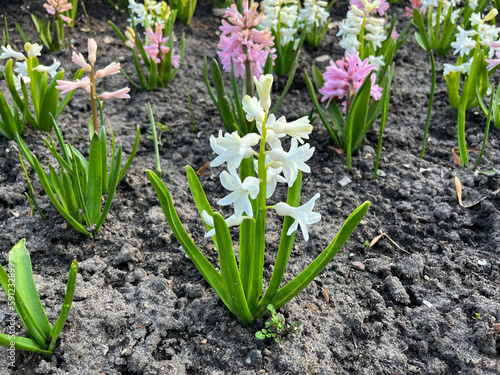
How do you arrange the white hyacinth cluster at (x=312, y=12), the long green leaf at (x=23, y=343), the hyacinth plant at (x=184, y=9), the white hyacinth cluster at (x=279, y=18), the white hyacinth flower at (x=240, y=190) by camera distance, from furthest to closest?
the hyacinth plant at (x=184, y=9)
the white hyacinth cluster at (x=312, y=12)
the white hyacinth cluster at (x=279, y=18)
the long green leaf at (x=23, y=343)
the white hyacinth flower at (x=240, y=190)

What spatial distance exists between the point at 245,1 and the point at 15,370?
2041 millimetres

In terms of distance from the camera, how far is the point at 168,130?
2889mm

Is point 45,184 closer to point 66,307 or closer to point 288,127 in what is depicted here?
point 66,307

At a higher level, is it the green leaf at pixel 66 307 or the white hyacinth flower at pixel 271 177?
the white hyacinth flower at pixel 271 177

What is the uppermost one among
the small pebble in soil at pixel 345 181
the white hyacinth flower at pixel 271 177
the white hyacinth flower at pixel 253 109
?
the white hyacinth flower at pixel 253 109

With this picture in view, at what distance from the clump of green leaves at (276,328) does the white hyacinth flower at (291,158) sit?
54 cm

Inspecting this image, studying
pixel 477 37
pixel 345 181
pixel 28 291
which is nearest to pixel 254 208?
pixel 28 291

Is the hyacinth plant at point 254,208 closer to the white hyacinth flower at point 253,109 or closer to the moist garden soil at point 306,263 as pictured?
the white hyacinth flower at point 253,109

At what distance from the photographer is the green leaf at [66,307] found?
1286 mm

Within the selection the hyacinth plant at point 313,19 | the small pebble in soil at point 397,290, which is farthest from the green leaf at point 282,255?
the hyacinth plant at point 313,19

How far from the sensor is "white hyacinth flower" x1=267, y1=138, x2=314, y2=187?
47.6 inches

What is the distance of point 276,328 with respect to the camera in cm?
158

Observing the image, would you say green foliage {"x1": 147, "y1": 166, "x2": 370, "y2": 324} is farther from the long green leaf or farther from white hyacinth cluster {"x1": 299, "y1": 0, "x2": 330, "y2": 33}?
white hyacinth cluster {"x1": 299, "y1": 0, "x2": 330, "y2": 33}

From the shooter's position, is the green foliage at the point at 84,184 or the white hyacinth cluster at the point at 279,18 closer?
the green foliage at the point at 84,184
